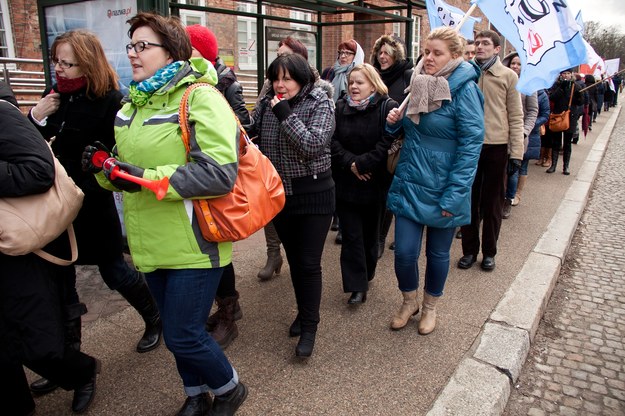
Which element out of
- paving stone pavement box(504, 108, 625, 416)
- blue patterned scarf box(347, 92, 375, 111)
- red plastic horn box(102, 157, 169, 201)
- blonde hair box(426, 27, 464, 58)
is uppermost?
blonde hair box(426, 27, 464, 58)

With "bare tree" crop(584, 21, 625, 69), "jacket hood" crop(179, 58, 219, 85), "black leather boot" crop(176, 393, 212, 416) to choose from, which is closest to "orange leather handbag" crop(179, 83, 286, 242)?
"jacket hood" crop(179, 58, 219, 85)

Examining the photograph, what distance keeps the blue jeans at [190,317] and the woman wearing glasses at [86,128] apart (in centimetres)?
81

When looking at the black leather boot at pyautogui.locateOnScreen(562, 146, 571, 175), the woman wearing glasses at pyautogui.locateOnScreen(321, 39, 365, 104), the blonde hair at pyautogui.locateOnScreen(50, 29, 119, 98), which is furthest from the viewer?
the black leather boot at pyautogui.locateOnScreen(562, 146, 571, 175)

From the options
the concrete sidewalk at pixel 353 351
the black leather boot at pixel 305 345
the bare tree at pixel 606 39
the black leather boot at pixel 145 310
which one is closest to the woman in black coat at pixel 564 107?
the concrete sidewalk at pixel 353 351

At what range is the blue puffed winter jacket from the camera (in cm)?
308

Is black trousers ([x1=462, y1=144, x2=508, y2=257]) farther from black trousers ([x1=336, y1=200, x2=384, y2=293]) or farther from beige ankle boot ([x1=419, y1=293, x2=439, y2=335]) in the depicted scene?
beige ankle boot ([x1=419, y1=293, x2=439, y2=335])

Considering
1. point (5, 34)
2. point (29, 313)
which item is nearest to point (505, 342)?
point (29, 313)

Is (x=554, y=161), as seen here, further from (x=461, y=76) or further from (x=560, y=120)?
(x=461, y=76)

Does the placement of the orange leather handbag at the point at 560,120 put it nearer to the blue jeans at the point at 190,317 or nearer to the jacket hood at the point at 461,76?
the jacket hood at the point at 461,76

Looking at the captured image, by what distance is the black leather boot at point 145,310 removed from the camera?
308 centimetres

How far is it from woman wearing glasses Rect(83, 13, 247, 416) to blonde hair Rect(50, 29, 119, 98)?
2.70 ft

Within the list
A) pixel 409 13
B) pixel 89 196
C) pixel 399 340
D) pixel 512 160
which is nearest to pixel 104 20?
pixel 89 196

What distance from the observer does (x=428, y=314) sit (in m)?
3.45

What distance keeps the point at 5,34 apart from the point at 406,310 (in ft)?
36.3
